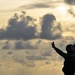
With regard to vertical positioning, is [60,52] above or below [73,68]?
above

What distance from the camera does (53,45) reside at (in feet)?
59.7

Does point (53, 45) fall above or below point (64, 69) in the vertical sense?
above

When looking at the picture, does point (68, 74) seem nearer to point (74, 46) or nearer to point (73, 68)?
point (73, 68)

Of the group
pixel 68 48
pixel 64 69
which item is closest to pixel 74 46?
pixel 68 48

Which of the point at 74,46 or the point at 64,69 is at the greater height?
the point at 74,46

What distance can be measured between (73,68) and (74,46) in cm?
144

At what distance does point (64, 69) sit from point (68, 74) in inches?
17.4

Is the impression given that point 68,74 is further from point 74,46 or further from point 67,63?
point 74,46

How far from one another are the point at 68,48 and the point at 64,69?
1415 mm

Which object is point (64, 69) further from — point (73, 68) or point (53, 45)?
point (53, 45)

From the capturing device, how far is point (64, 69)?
17875 mm

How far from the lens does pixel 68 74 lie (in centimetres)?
1795

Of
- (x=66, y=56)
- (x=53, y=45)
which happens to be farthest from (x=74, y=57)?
(x=53, y=45)

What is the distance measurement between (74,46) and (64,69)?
165 cm
